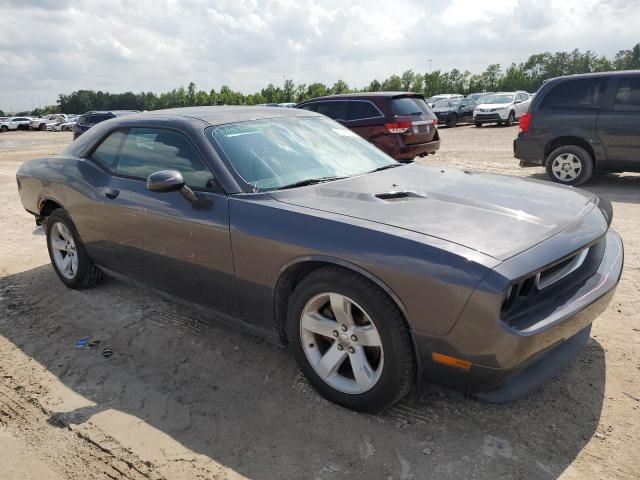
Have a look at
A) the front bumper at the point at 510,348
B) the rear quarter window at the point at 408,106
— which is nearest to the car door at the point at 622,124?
the rear quarter window at the point at 408,106

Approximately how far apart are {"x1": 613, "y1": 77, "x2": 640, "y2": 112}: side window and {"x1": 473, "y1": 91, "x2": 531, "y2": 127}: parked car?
1681 cm

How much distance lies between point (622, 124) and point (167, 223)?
7141 millimetres

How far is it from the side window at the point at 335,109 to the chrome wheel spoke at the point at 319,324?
8.10 metres

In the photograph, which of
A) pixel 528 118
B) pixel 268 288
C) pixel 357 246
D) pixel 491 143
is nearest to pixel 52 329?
pixel 268 288

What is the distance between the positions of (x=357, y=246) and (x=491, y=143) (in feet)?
50.9

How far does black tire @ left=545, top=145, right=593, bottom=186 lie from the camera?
327 inches

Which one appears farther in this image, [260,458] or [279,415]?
[279,415]

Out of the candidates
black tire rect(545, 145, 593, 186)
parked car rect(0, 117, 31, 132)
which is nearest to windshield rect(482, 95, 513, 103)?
black tire rect(545, 145, 593, 186)

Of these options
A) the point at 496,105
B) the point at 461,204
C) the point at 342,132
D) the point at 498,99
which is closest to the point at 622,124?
the point at 342,132

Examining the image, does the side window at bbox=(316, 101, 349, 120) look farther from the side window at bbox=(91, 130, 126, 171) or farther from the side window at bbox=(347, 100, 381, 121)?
the side window at bbox=(91, 130, 126, 171)

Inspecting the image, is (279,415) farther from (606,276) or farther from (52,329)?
(52,329)

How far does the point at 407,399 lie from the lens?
290cm

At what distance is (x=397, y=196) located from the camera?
9.96 feet

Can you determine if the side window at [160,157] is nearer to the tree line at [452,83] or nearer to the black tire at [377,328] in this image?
the black tire at [377,328]
